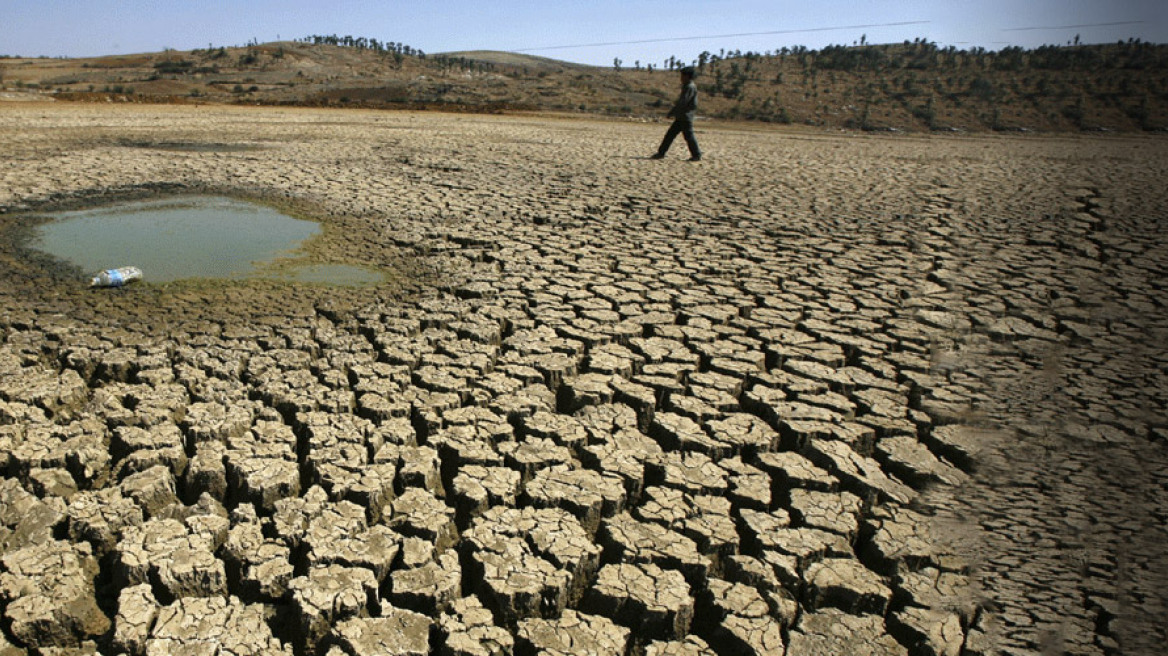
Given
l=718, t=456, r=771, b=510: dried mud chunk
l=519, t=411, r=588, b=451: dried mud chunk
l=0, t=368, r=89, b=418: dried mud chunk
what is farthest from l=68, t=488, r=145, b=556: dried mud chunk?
l=718, t=456, r=771, b=510: dried mud chunk

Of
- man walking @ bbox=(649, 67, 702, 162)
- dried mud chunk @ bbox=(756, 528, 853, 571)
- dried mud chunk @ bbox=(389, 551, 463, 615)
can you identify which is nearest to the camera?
dried mud chunk @ bbox=(389, 551, 463, 615)

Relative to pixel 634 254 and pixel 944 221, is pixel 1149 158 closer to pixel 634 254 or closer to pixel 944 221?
pixel 944 221

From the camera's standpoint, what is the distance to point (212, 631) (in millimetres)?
1832

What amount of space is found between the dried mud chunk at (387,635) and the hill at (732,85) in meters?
20.4

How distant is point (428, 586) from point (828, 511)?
135cm

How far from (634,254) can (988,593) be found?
3.72 m

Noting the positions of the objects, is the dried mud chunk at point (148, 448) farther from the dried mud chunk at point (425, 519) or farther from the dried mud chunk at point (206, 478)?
the dried mud chunk at point (425, 519)

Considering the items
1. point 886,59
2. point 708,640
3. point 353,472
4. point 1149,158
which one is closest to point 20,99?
point 353,472

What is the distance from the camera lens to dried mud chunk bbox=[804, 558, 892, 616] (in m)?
2.08

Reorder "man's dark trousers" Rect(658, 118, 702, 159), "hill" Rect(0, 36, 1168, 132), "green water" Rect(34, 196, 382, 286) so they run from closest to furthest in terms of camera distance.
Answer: "green water" Rect(34, 196, 382, 286) < "man's dark trousers" Rect(658, 118, 702, 159) < "hill" Rect(0, 36, 1168, 132)

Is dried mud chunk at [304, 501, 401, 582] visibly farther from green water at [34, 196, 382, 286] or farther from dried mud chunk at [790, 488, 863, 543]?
green water at [34, 196, 382, 286]

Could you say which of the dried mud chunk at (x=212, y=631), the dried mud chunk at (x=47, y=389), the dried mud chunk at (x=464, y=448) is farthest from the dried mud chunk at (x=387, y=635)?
the dried mud chunk at (x=47, y=389)

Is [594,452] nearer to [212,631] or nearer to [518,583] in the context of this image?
[518,583]

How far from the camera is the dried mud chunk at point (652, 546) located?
2.16 m
